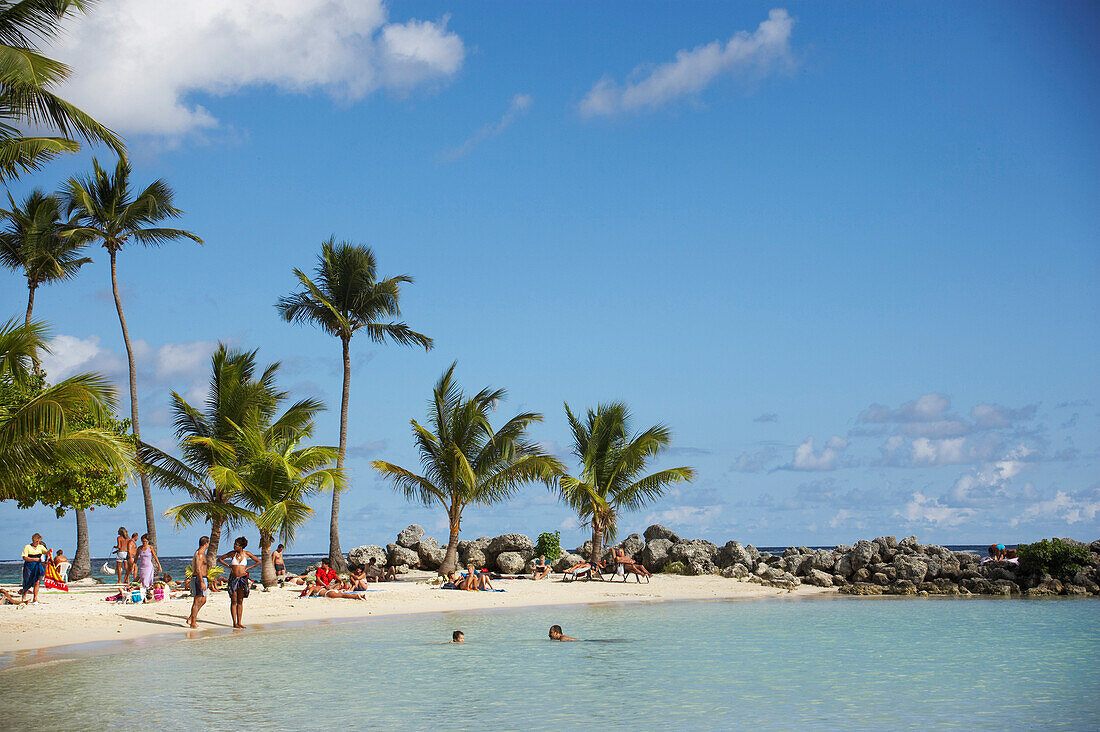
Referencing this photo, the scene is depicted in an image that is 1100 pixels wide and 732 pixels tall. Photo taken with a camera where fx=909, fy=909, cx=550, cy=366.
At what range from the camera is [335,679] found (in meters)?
12.1

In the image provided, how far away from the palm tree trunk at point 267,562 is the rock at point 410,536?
316 inches

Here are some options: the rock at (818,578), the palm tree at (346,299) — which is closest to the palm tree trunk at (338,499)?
the palm tree at (346,299)

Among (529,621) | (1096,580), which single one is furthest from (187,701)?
(1096,580)

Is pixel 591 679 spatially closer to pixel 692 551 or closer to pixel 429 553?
pixel 429 553

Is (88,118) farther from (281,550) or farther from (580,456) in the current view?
(580,456)

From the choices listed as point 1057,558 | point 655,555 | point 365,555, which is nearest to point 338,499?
point 365,555

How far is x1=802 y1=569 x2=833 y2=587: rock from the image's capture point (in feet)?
100

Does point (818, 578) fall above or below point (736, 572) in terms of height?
below

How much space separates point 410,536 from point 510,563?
12.9ft

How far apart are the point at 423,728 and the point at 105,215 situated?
22922mm

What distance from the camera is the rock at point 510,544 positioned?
3105 centimetres

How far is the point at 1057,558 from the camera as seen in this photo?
28188 millimetres

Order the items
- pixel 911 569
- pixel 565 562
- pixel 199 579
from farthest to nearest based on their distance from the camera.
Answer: pixel 565 562 → pixel 911 569 → pixel 199 579

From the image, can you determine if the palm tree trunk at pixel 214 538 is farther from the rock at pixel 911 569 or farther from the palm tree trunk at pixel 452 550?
the rock at pixel 911 569
